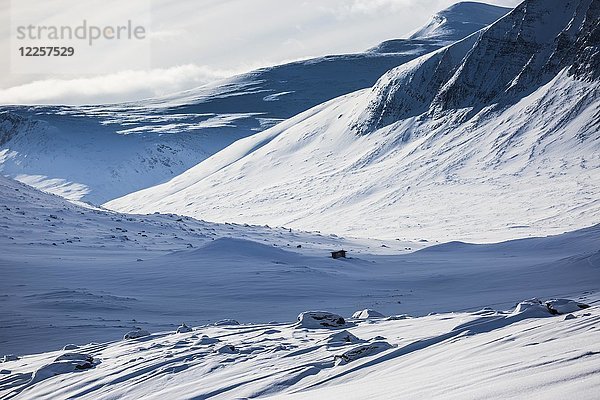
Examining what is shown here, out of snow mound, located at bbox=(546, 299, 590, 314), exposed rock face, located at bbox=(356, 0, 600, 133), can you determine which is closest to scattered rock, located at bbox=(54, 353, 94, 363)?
snow mound, located at bbox=(546, 299, 590, 314)

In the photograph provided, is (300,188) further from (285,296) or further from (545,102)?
(285,296)

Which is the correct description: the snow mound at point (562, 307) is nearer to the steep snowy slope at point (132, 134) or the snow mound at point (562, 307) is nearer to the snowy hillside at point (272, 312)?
the snowy hillside at point (272, 312)

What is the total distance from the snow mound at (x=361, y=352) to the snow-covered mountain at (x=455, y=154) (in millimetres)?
36938

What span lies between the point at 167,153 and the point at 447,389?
142209 millimetres

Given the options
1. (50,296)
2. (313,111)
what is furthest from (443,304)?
(313,111)

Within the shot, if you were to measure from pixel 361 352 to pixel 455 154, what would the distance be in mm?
64339

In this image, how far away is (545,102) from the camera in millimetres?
71125

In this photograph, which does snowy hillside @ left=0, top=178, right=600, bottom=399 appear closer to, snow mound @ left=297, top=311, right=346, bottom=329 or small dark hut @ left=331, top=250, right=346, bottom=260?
snow mound @ left=297, top=311, right=346, bottom=329

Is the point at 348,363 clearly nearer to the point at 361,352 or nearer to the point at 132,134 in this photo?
the point at 361,352

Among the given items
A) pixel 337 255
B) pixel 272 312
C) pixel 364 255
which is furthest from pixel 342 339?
pixel 364 255

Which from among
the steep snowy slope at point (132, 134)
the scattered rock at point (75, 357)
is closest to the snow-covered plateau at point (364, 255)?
the scattered rock at point (75, 357)

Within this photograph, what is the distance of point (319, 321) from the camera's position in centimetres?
1314

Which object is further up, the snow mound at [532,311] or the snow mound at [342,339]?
the snow mound at [532,311]

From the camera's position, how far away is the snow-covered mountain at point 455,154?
5669 centimetres
